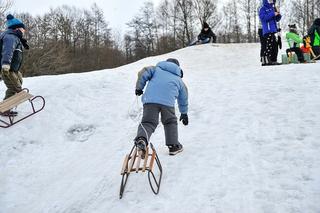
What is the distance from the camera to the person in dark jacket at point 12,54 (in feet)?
25.2

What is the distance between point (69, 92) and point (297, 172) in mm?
6223

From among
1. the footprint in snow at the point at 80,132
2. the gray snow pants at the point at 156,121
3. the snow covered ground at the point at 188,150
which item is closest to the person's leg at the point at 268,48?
the snow covered ground at the point at 188,150

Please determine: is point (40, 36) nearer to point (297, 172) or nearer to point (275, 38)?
point (275, 38)

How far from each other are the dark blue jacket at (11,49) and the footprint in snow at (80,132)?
2.05 meters

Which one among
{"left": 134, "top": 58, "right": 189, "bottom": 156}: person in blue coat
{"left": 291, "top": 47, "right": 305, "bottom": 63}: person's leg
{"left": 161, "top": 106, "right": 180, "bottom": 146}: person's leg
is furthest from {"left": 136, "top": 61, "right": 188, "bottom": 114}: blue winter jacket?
{"left": 291, "top": 47, "right": 305, "bottom": 63}: person's leg

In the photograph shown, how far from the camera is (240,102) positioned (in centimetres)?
795

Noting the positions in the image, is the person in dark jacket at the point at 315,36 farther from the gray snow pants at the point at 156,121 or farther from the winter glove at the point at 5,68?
the winter glove at the point at 5,68

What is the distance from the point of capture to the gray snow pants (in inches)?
207

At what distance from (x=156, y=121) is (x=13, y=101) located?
385 centimetres

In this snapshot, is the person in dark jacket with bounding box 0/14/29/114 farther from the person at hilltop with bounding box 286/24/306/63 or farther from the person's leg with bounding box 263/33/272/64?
the person at hilltop with bounding box 286/24/306/63

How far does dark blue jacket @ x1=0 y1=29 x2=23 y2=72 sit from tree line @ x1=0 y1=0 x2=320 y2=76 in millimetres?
26398

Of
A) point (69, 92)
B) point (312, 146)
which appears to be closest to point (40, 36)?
point (69, 92)

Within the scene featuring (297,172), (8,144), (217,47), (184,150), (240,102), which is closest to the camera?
(297,172)

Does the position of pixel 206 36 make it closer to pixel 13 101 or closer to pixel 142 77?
pixel 13 101
